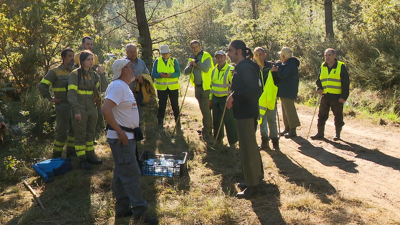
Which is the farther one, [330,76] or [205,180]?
[330,76]

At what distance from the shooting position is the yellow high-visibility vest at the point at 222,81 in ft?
23.7

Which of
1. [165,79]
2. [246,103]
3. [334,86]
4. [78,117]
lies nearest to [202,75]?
[165,79]

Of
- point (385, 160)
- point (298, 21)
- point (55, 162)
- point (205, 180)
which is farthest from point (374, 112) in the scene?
point (298, 21)

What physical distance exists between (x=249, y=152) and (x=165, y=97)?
4.08 metres

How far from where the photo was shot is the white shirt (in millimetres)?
4105

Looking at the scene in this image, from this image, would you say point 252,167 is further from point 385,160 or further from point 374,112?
point 374,112

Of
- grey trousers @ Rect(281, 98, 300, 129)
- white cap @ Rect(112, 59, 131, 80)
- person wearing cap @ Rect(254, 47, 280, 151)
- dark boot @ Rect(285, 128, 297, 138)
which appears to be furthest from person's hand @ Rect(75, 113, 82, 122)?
dark boot @ Rect(285, 128, 297, 138)

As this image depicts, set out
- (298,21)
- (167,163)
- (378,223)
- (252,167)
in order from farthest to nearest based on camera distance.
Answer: (298,21)
(167,163)
(252,167)
(378,223)

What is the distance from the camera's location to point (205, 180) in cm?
586

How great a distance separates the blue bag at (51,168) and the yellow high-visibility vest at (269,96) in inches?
149

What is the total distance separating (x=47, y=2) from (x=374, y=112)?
10039mm

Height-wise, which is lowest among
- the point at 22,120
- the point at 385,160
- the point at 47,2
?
the point at 385,160

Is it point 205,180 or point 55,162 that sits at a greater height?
point 55,162

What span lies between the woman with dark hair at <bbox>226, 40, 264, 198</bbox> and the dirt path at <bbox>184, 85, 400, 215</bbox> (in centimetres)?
126
